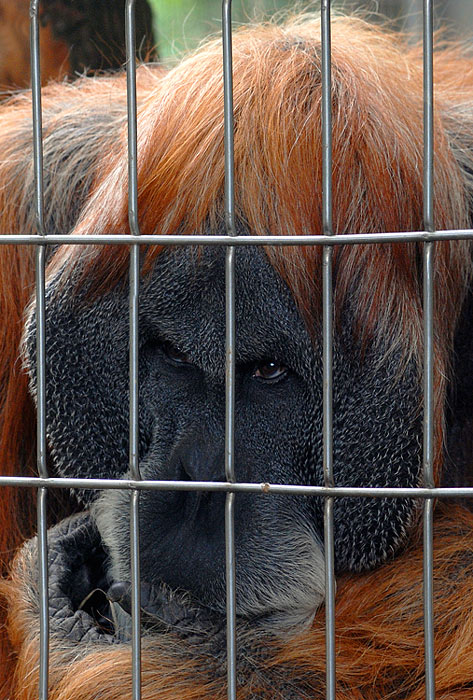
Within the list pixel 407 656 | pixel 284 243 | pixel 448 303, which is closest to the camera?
pixel 284 243

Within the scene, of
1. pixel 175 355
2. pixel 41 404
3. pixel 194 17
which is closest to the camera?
pixel 41 404

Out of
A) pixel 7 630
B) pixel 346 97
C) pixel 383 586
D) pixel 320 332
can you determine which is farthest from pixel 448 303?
pixel 7 630

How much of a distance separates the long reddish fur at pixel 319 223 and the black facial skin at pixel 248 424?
5 cm

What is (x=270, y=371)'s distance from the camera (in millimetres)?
1488

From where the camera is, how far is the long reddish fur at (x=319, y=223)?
1417 mm

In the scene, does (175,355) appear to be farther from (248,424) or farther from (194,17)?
(194,17)

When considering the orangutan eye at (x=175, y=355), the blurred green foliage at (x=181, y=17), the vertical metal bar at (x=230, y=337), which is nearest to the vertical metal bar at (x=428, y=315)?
the vertical metal bar at (x=230, y=337)

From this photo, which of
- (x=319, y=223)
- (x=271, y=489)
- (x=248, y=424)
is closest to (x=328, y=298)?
(x=271, y=489)

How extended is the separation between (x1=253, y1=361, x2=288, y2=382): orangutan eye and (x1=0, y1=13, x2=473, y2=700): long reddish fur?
4.3 inches

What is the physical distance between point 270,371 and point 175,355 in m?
0.17

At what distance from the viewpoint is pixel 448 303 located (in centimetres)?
158

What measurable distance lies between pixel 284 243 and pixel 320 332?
44cm

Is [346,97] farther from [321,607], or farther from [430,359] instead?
[321,607]

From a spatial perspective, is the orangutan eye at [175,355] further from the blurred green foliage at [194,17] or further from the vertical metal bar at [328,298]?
the blurred green foliage at [194,17]
